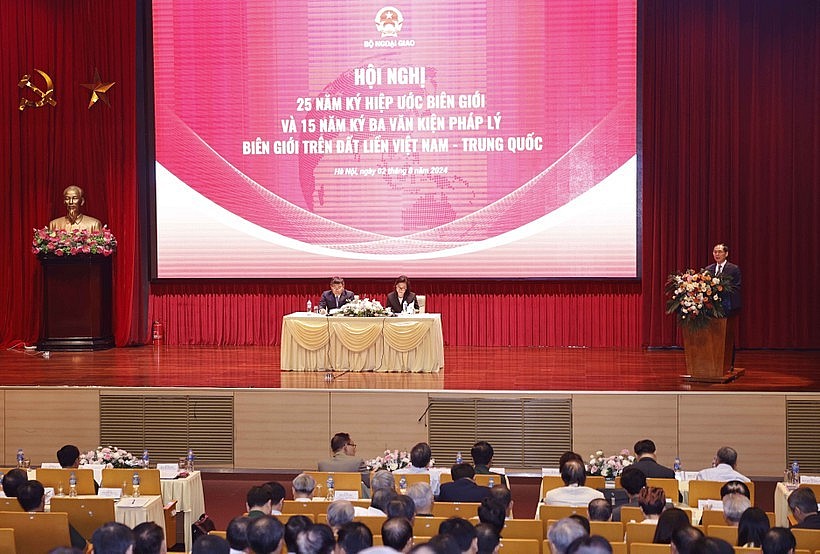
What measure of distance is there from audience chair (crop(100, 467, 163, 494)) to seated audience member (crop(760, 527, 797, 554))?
409 cm

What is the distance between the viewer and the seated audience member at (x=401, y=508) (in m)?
5.26

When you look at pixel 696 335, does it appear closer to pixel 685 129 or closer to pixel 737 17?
pixel 685 129

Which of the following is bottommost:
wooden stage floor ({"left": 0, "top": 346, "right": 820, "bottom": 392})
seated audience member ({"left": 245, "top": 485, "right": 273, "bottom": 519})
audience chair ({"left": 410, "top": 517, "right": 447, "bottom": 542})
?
audience chair ({"left": 410, "top": 517, "right": 447, "bottom": 542})

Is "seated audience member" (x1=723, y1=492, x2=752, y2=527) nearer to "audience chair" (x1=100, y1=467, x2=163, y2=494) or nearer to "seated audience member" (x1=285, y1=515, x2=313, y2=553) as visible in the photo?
"seated audience member" (x1=285, y1=515, x2=313, y2=553)

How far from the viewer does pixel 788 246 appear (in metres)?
13.7

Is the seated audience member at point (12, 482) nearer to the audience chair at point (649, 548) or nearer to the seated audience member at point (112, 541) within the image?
the seated audience member at point (112, 541)

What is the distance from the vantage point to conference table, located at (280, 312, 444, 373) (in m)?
11.5

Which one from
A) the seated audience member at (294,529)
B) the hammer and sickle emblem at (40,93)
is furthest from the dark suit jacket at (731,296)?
the hammer and sickle emblem at (40,93)

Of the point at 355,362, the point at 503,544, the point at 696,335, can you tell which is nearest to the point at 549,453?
the point at 696,335

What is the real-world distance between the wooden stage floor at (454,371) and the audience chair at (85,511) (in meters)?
3.70

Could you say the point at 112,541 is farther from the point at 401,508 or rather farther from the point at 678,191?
the point at 678,191

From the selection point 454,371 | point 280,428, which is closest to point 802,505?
point 280,428

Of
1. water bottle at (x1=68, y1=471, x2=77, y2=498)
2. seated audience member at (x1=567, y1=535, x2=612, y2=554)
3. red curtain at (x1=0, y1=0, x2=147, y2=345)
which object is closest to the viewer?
seated audience member at (x1=567, y1=535, x2=612, y2=554)

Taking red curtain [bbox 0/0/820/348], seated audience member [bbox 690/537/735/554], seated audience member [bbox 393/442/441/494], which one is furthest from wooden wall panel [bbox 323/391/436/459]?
seated audience member [bbox 690/537/735/554]
